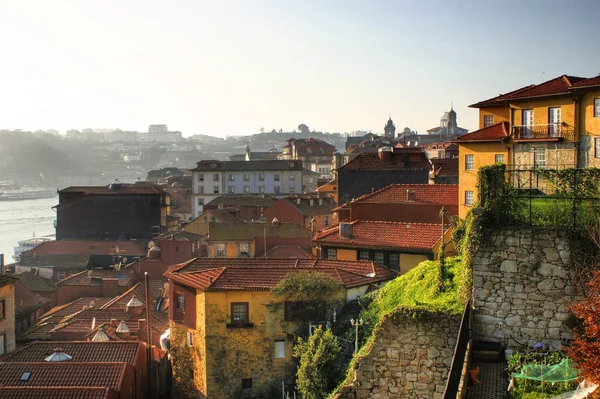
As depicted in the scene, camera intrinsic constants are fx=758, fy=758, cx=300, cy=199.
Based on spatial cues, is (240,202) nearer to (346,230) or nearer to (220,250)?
(220,250)

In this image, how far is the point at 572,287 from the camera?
35.9 ft

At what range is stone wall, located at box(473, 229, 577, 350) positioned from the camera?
1107cm

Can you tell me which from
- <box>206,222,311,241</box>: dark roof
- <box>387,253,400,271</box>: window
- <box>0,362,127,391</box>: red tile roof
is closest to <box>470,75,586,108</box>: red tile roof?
<box>387,253,400,271</box>: window

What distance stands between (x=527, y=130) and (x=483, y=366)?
1420 cm

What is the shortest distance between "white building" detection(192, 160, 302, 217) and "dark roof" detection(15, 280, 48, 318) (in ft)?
150

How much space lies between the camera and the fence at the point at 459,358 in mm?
8508

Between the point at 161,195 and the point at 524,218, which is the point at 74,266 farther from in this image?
the point at 524,218

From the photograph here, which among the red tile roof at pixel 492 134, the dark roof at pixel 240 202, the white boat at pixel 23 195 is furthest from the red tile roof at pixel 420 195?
the white boat at pixel 23 195

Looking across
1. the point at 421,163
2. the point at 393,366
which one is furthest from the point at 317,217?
the point at 393,366

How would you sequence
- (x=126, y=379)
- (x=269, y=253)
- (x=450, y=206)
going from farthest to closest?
(x=269, y=253), (x=450, y=206), (x=126, y=379)

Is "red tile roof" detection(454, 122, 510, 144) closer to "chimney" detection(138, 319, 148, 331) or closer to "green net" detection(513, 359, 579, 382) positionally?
"chimney" detection(138, 319, 148, 331)

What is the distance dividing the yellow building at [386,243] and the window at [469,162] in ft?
7.67

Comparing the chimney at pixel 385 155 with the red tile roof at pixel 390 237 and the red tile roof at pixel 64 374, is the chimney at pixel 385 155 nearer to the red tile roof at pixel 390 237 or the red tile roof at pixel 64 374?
the red tile roof at pixel 390 237

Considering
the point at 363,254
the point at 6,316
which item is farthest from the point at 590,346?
the point at 6,316
